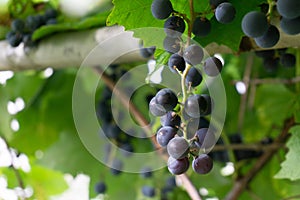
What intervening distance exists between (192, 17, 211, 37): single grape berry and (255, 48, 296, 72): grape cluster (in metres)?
0.21

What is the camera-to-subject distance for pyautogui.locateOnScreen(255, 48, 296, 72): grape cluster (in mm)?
861

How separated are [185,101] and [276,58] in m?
0.32

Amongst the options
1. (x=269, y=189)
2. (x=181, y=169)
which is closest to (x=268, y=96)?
(x=269, y=189)

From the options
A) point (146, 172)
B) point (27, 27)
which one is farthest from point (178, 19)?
point (146, 172)

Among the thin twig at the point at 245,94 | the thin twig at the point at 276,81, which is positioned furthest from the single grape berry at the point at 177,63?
the thin twig at the point at 245,94

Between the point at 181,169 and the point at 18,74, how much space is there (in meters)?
1.13

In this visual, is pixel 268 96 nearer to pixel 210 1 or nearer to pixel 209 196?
pixel 209 196

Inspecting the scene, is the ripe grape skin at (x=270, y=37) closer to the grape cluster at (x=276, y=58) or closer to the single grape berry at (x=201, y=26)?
the single grape berry at (x=201, y=26)

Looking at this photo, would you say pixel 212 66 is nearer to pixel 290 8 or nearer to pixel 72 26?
pixel 290 8

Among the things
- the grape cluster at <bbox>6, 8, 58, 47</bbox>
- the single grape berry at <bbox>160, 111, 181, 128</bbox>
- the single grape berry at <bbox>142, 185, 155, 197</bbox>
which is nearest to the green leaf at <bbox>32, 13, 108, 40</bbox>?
the grape cluster at <bbox>6, 8, 58, 47</bbox>

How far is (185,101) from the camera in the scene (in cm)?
64

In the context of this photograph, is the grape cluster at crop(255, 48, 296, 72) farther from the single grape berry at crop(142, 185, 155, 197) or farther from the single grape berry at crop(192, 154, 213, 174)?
the single grape berry at crop(142, 185, 155, 197)

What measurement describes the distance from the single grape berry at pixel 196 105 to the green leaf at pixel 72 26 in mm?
487

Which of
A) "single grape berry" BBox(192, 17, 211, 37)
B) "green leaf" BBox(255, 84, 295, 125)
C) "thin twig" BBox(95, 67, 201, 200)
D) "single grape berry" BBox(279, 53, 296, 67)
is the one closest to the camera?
"single grape berry" BBox(192, 17, 211, 37)
